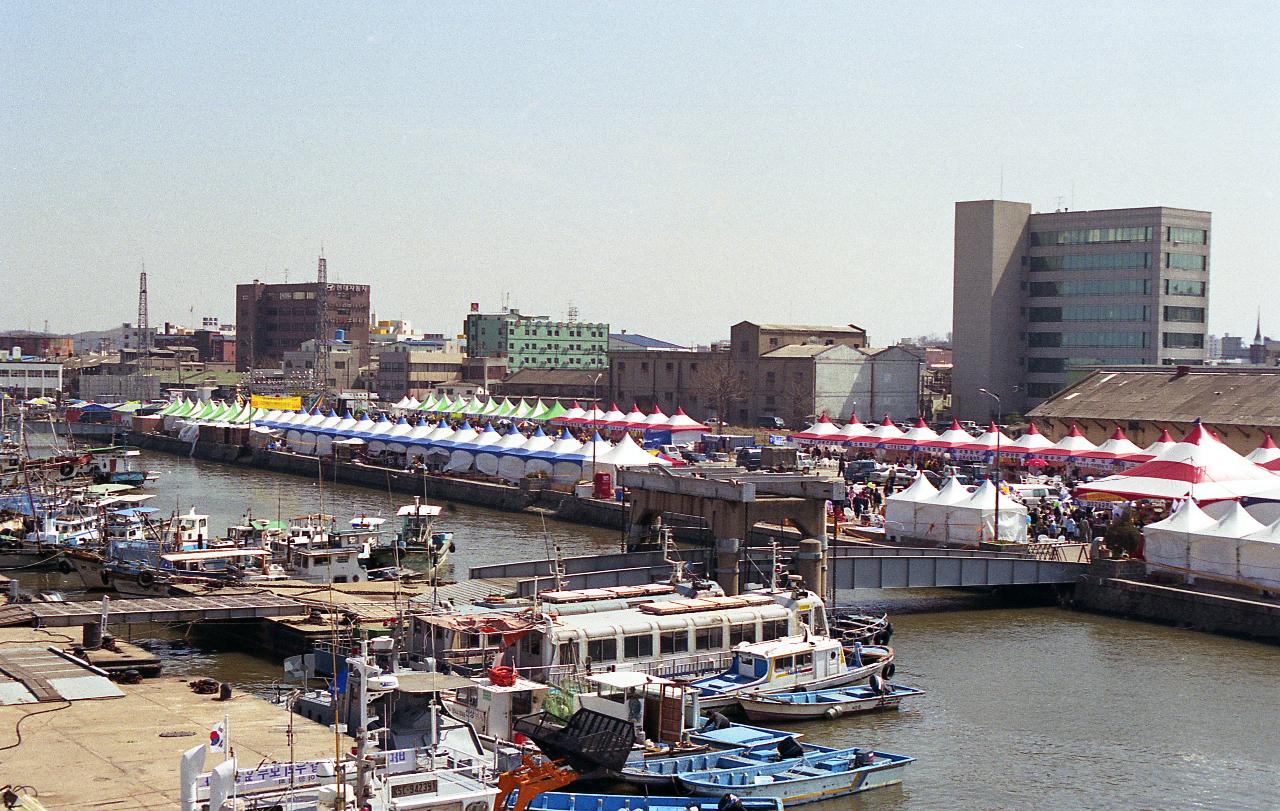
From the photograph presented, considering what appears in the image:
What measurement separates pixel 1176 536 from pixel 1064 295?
6587cm

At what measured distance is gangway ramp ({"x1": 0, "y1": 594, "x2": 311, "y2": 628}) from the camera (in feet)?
110

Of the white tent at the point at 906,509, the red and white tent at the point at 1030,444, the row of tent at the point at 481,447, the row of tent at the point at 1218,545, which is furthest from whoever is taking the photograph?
the red and white tent at the point at 1030,444

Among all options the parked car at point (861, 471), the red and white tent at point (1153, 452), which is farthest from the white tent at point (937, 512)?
the parked car at point (861, 471)

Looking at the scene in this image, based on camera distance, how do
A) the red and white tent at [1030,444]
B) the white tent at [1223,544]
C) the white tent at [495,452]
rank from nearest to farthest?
1. the white tent at [1223,544]
2. the red and white tent at [1030,444]
3. the white tent at [495,452]

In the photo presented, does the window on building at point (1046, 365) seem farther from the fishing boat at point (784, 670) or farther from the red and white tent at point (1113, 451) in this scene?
the fishing boat at point (784, 670)

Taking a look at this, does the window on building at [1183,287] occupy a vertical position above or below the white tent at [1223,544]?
above

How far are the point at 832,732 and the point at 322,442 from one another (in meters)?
65.1

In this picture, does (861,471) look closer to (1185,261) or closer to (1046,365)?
(1046,365)

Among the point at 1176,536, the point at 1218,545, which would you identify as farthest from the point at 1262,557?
the point at 1176,536

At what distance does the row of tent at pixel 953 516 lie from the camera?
48750 millimetres

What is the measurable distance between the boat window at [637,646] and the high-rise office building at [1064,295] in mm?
80055

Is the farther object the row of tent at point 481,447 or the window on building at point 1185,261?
the window on building at point 1185,261

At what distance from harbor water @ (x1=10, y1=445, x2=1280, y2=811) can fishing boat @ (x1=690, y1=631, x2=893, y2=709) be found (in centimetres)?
109

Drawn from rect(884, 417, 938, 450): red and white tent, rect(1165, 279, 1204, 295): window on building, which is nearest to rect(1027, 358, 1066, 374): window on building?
rect(1165, 279, 1204, 295): window on building
